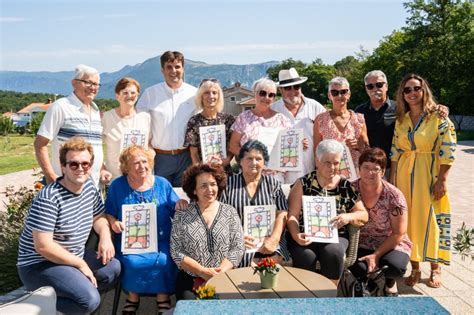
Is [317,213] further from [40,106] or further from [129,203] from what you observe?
[40,106]

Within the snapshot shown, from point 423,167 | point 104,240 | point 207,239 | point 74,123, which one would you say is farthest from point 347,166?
point 74,123

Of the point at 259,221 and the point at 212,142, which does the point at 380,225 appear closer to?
the point at 259,221

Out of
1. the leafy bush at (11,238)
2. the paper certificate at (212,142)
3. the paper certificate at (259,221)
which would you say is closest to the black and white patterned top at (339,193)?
the paper certificate at (259,221)

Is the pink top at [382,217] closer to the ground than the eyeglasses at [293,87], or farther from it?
closer to the ground

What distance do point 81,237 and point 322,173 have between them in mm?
2387

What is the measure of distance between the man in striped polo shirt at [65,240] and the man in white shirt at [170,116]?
1687 mm

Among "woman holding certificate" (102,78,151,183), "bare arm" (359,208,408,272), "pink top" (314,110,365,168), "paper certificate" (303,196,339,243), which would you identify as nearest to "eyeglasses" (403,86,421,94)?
"pink top" (314,110,365,168)

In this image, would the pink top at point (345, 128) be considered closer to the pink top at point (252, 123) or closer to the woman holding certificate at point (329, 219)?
the pink top at point (252, 123)

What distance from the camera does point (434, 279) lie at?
5.86 metres

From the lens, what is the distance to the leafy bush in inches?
228

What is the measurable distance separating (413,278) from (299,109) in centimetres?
251

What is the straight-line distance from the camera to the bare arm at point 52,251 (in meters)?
4.05

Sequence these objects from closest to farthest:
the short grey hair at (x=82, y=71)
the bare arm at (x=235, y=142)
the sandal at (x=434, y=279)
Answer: the short grey hair at (x=82, y=71) < the bare arm at (x=235, y=142) < the sandal at (x=434, y=279)

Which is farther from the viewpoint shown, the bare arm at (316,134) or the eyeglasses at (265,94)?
the bare arm at (316,134)
